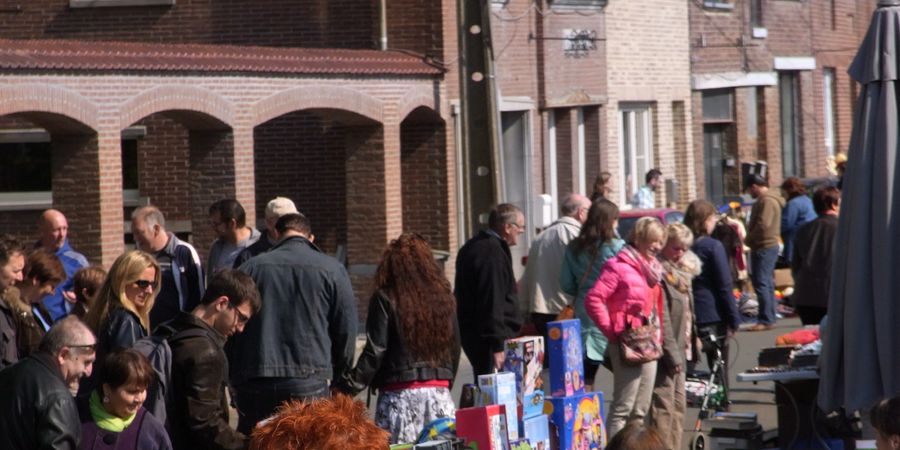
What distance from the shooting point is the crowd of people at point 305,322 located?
6348mm

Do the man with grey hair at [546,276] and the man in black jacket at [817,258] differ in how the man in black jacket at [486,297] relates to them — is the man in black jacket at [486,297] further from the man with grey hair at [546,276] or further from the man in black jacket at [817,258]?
the man in black jacket at [817,258]

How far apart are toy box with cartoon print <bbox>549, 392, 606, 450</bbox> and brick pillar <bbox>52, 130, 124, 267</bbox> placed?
26.3ft

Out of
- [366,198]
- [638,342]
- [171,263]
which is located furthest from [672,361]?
[366,198]

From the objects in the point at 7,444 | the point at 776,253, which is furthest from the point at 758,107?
the point at 7,444

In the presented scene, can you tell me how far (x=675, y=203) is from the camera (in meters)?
29.9

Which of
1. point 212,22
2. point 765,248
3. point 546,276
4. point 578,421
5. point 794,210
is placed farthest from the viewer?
point 212,22

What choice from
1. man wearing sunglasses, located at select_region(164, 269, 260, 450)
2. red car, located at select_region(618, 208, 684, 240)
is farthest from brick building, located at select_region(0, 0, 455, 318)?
man wearing sunglasses, located at select_region(164, 269, 260, 450)

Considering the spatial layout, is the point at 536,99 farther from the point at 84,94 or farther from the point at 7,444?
the point at 7,444

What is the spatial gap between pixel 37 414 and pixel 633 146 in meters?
23.1

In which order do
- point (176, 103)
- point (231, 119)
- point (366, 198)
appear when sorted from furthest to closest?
1. point (366, 198)
2. point (231, 119)
3. point (176, 103)

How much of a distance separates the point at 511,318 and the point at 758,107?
23.4m

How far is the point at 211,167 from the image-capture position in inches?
707

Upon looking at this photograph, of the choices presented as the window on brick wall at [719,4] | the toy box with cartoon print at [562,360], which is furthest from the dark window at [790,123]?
the toy box with cartoon print at [562,360]

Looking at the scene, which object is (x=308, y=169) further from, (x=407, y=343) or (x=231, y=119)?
(x=407, y=343)
